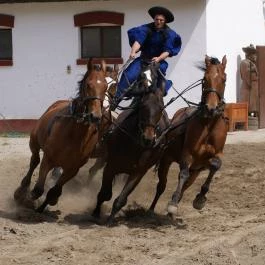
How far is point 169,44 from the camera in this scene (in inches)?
391

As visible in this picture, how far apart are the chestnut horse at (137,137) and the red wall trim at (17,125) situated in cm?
928

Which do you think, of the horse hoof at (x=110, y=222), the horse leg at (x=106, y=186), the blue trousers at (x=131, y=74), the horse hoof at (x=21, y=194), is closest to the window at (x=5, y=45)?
the horse hoof at (x=21, y=194)

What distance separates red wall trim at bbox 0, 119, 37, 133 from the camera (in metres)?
18.8

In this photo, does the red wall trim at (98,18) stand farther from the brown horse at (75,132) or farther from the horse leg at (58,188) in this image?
the horse leg at (58,188)

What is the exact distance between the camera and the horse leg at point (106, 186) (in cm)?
957

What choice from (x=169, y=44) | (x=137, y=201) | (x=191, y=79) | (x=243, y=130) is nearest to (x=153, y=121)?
(x=169, y=44)

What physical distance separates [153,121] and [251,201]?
10.1 ft

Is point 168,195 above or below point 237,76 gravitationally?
below

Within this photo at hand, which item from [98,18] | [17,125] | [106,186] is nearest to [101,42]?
[98,18]

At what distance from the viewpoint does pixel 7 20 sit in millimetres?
18656

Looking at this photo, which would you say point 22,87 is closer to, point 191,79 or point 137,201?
point 191,79

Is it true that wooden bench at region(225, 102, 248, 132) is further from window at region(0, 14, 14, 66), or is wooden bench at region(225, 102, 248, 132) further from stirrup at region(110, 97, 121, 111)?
stirrup at region(110, 97, 121, 111)

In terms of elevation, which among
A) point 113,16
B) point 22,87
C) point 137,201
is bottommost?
point 137,201

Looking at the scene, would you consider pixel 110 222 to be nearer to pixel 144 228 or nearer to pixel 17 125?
pixel 144 228
